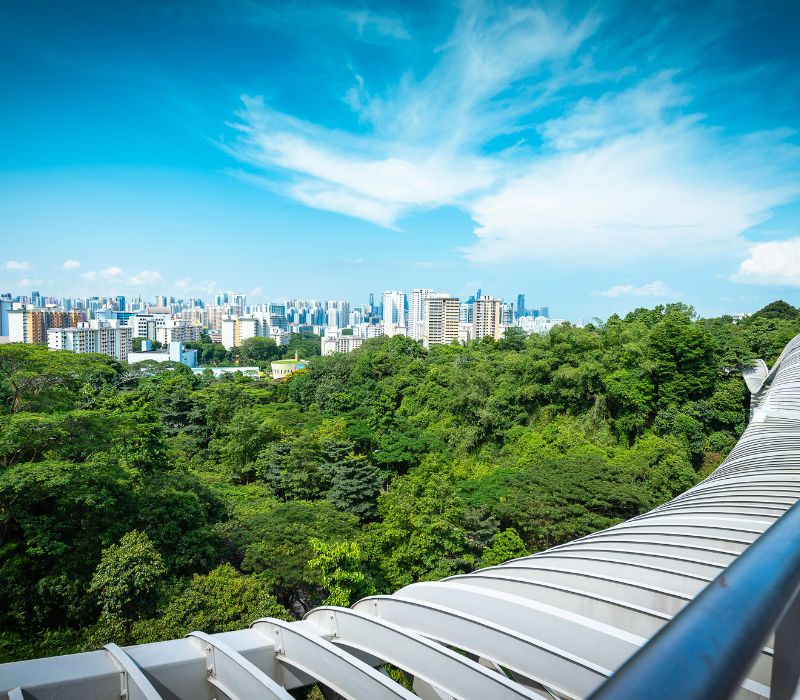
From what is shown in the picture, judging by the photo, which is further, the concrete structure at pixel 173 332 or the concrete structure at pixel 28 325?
the concrete structure at pixel 173 332

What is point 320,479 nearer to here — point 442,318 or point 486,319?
point 442,318

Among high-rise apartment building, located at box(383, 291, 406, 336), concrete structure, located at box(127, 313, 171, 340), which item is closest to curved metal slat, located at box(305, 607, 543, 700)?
concrete structure, located at box(127, 313, 171, 340)

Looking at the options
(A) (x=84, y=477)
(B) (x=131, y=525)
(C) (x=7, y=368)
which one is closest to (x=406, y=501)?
(B) (x=131, y=525)

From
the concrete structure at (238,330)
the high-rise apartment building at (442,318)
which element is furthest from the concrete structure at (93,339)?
the high-rise apartment building at (442,318)

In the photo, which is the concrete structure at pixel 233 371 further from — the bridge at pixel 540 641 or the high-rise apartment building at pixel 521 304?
the high-rise apartment building at pixel 521 304

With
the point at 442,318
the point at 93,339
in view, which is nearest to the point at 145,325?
the point at 93,339

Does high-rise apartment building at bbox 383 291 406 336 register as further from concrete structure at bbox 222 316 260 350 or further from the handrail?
the handrail

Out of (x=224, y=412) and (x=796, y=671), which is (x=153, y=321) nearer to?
(x=224, y=412)

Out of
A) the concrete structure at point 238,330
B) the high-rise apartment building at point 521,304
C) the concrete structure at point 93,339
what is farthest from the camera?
the high-rise apartment building at point 521,304
